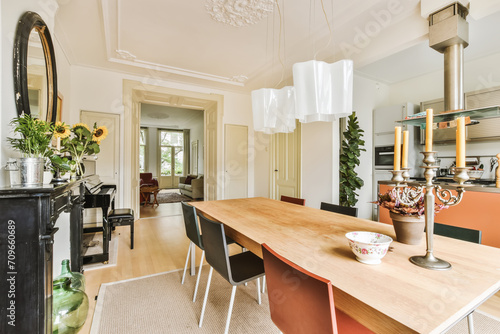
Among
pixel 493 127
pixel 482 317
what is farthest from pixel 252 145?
pixel 482 317

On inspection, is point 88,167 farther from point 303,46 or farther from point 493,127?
point 493,127

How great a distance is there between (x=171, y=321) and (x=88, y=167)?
3063 mm

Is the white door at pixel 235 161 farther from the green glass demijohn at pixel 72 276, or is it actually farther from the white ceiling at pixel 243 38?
the green glass demijohn at pixel 72 276

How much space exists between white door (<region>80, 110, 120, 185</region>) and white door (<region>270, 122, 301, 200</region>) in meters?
3.23

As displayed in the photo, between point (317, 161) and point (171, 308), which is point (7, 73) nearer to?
point (171, 308)

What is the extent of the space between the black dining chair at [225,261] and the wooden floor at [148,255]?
1.02m

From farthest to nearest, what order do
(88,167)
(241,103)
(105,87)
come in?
(241,103), (105,87), (88,167)

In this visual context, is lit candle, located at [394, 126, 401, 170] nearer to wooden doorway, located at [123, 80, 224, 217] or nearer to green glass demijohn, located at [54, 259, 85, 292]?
green glass demijohn, located at [54, 259, 85, 292]

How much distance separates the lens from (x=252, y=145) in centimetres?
Answer: 575

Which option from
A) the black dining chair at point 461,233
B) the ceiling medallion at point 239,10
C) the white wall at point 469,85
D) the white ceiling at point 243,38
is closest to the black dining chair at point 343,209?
the black dining chair at point 461,233

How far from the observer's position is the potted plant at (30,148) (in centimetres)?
132

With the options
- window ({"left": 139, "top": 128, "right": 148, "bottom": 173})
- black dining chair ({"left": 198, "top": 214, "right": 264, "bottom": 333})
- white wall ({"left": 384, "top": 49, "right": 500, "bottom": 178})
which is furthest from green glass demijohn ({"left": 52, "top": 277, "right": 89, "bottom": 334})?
window ({"left": 139, "top": 128, "right": 148, "bottom": 173})

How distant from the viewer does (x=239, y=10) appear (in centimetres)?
265

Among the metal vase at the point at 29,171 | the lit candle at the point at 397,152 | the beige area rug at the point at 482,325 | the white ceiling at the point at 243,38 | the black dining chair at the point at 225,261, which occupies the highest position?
the white ceiling at the point at 243,38
